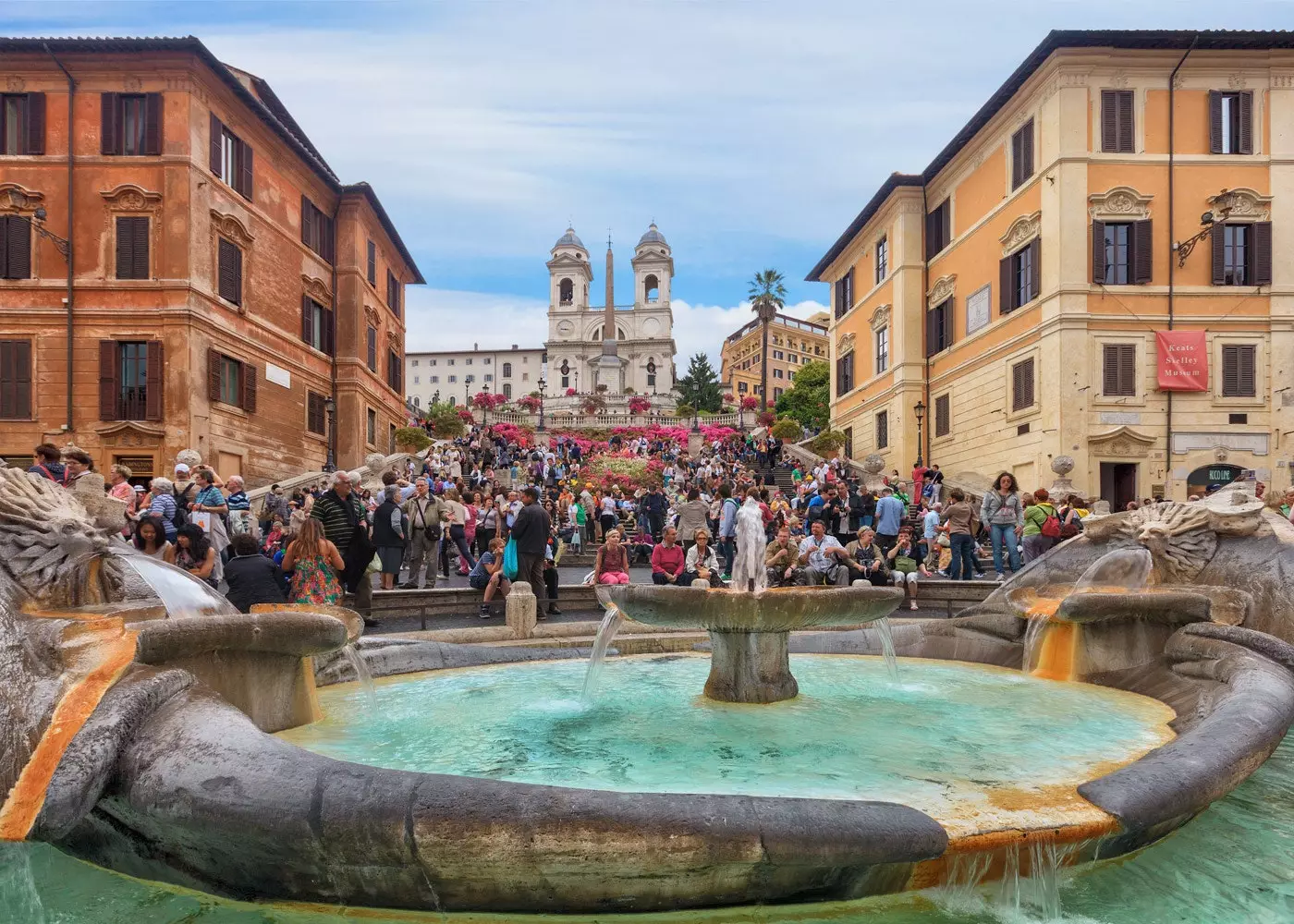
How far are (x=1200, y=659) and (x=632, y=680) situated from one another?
12.1 ft

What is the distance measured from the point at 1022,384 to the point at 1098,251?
3.76 meters

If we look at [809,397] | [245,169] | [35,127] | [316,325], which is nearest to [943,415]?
[316,325]

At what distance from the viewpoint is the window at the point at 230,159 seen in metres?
24.8

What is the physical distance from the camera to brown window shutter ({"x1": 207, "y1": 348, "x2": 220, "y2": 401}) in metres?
24.0

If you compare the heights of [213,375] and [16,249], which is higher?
[16,249]

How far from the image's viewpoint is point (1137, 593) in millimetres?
6117

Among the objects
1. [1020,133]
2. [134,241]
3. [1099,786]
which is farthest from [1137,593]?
[134,241]

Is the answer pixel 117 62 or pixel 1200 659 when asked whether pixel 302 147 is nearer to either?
pixel 117 62

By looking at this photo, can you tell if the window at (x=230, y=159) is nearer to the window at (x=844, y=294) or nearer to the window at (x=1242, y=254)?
the window at (x=844, y=294)

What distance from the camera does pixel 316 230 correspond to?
32000 mm

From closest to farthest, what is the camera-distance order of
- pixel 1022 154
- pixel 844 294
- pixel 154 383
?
1. pixel 154 383
2. pixel 1022 154
3. pixel 844 294

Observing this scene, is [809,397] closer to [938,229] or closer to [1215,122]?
[938,229]

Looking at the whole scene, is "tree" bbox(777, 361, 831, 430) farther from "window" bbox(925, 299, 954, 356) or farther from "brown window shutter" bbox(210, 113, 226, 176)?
"brown window shutter" bbox(210, 113, 226, 176)

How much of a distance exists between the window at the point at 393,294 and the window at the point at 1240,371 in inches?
1176
